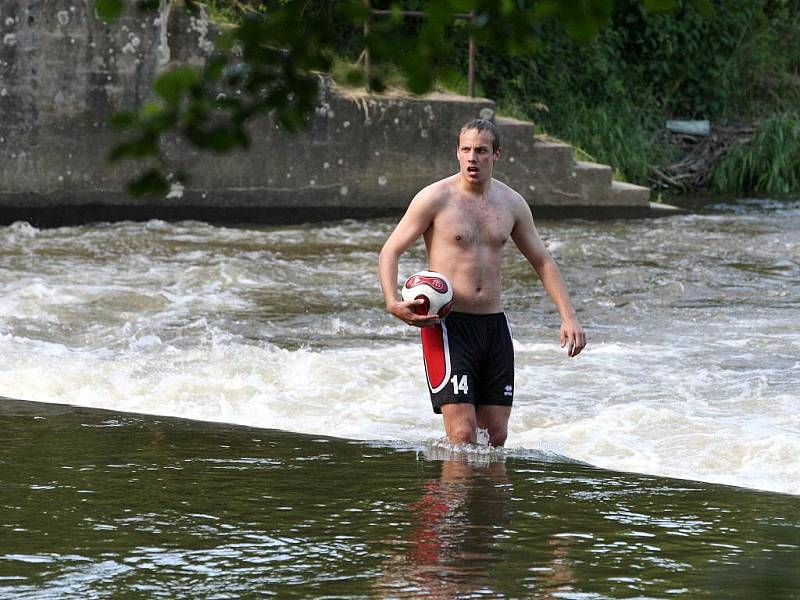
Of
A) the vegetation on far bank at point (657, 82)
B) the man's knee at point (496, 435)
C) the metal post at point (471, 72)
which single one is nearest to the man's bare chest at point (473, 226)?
the man's knee at point (496, 435)

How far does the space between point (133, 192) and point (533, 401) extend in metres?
6.28

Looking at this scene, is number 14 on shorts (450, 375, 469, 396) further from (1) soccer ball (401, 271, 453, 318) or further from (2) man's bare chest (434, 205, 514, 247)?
(2) man's bare chest (434, 205, 514, 247)

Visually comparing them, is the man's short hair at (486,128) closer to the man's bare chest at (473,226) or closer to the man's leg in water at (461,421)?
the man's bare chest at (473,226)

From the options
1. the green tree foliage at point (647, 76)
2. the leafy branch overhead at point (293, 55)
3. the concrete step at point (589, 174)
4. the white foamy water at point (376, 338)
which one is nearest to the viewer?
the leafy branch overhead at point (293, 55)

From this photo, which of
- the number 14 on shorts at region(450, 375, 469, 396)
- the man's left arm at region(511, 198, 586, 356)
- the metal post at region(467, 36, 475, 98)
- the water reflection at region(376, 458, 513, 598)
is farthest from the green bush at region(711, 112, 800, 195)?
the water reflection at region(376, 458, 513, 598)

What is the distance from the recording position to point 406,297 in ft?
20.9

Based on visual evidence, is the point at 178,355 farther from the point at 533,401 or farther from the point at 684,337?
the point at 684,337

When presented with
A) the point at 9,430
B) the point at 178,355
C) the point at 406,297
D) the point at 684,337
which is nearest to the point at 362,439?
the point at 406,297

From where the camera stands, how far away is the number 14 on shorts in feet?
21.6

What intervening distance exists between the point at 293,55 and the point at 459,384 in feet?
13.7

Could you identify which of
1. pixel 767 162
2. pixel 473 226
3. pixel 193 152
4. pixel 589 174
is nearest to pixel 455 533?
pixel 473 226

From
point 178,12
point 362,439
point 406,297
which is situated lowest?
point 362,439

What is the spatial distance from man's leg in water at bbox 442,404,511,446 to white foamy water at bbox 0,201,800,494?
0.52 m

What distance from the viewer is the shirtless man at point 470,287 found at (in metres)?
6.63
